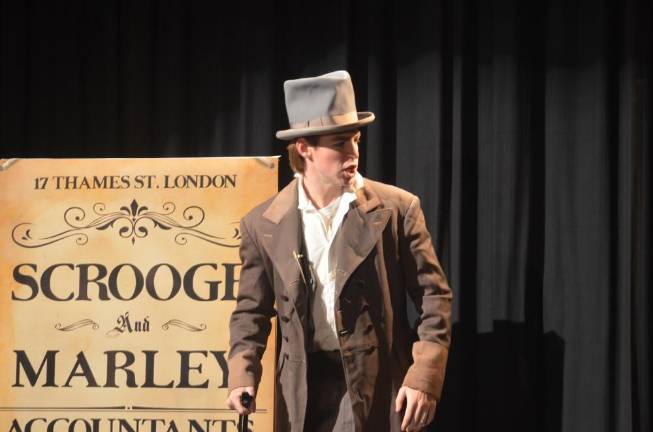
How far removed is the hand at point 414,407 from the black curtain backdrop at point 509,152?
65cm

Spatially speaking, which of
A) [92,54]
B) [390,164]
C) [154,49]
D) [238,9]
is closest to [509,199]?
[390,164]

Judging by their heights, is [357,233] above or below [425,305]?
above

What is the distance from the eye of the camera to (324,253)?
2.45m

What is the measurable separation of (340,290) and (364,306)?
0.25ft

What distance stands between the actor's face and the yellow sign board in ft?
1.37

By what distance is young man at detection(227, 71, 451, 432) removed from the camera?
237cm

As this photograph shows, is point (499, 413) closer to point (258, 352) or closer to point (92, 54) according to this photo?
point (258, 352)

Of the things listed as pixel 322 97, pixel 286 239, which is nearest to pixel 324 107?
pixel 322 97

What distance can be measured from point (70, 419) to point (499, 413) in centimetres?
133

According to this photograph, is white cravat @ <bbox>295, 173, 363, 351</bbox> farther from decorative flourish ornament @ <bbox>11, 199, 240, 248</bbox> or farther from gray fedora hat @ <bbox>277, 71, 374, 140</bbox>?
decorative flourish ornament @ <bbox>11, 199, 240, 248</bbox>

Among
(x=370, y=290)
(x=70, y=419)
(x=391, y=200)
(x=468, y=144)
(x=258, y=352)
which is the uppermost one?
(x=468, y=144)

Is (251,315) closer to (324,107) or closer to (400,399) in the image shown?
(400,399)

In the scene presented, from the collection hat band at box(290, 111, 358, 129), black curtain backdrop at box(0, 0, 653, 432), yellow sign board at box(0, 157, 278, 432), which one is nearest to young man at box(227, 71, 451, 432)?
hat band at box(290, 111, 358, 129)

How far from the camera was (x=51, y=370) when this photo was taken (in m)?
2.86
